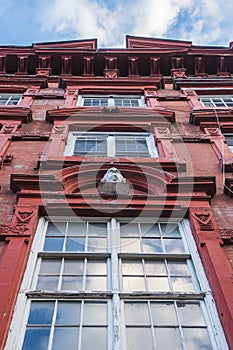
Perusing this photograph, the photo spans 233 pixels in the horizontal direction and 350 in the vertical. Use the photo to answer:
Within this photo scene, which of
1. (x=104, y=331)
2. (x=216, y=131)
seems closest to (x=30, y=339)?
(x=104, y=331)

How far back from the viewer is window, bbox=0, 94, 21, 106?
13.7 m

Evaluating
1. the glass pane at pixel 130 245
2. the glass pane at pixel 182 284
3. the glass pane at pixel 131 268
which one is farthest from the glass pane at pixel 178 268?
the glass pane at pixel 130 245

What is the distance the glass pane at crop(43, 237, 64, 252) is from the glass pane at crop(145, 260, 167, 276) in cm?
133

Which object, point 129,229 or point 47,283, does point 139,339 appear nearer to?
point 47,283

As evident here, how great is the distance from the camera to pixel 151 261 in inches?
263

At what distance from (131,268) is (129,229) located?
1.01 meters

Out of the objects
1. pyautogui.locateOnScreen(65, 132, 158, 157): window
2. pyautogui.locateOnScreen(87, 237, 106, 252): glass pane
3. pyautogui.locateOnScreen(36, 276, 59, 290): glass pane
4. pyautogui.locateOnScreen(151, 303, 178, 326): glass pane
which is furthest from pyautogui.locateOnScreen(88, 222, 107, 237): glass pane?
pyautogui.locateOnScreen(65, 132, 158, 157): window

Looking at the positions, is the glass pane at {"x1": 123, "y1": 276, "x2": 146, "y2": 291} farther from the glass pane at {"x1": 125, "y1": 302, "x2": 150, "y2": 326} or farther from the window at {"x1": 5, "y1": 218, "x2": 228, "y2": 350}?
the glass pane at {"x1": 125, "y1": 302, "x2": 150, "y2": 326}

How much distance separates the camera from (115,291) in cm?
588

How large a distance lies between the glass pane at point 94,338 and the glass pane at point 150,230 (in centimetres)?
225

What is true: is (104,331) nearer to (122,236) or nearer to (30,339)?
(30,339)

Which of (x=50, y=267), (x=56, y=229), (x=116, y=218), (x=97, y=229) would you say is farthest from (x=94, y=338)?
(x=116, y=218)

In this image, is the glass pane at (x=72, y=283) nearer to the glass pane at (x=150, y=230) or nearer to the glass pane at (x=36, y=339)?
the glass pane at (x=36, y=339)

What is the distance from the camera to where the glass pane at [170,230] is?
7332 millimetres
